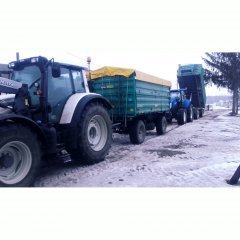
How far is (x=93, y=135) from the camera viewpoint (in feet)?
19.0

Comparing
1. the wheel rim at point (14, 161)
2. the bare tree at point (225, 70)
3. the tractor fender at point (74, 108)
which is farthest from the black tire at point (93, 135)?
the bare tree at point (225, 70)

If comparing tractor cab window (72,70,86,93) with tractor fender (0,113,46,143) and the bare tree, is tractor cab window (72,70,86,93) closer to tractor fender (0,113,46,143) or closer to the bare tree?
tractor fender (0,113,46,143)

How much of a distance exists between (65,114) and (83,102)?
399mm

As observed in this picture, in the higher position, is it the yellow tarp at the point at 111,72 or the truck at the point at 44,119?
the yellow tarp at the point at 111,72

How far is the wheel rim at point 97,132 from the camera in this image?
5.66m

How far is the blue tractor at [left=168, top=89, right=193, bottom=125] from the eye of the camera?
47.3 feet

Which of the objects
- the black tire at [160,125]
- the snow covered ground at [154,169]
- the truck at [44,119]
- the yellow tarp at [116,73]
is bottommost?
the snow covered ground at [154,169]

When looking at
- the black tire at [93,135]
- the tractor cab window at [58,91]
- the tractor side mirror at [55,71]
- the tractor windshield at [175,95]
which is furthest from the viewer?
the tractor windshield at [175,95]

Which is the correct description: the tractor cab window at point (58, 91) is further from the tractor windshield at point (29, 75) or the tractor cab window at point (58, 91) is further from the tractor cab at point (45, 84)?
the tractor windshield at point (29, 75)

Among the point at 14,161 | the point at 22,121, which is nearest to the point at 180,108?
the point at 22,121

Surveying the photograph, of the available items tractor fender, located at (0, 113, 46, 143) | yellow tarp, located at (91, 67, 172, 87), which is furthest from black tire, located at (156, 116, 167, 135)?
tractor fender, located at (0, 113, 46, 143)

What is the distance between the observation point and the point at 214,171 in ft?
16.1

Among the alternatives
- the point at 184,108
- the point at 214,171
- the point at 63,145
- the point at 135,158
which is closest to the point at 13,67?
the point at 63,145

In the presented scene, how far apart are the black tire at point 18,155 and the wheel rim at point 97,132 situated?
1729 mm
